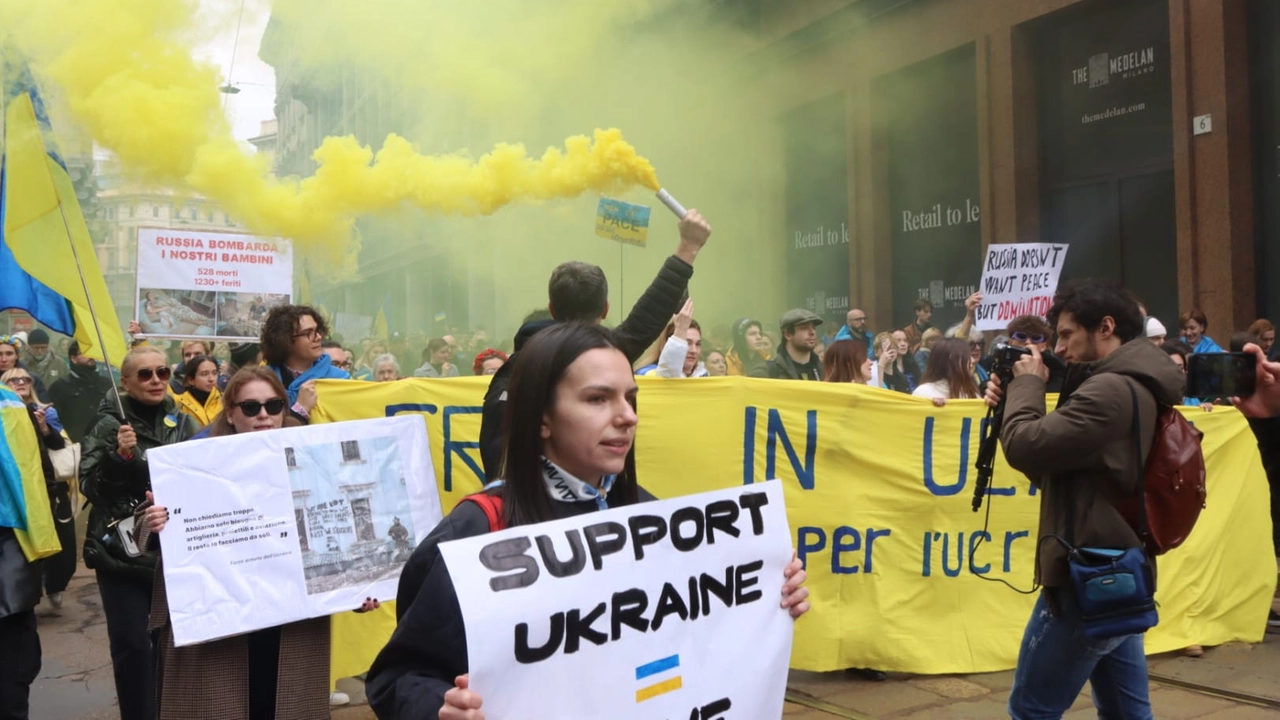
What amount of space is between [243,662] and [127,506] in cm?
94

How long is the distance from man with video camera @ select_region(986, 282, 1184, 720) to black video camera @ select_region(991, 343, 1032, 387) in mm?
28

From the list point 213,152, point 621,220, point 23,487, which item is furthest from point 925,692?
point 213,152

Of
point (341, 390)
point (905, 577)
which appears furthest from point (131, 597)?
point (905, 577)

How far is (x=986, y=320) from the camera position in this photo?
29.8 ft

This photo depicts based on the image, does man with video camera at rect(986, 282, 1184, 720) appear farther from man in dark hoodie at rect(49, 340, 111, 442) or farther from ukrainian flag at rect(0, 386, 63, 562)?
man in dark hoodie at rect(49, 340, 111, 442)

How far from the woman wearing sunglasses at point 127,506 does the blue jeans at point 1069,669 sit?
2.93 metres

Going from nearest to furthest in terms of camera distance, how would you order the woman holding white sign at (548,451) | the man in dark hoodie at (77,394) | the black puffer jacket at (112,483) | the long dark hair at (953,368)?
the woman holding white sign at (548,451) → the black puffer jacket at (112,483) → the long dark hair at (953,368) → the man in dark hoodie at (77,394)

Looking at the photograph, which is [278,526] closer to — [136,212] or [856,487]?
[856,487]

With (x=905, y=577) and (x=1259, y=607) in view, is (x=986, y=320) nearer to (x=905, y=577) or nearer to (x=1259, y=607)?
(x=1259, y=607)

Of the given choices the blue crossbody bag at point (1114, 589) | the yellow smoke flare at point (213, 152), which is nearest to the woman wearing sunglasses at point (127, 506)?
the yellow smoke flare at point (213, 152)

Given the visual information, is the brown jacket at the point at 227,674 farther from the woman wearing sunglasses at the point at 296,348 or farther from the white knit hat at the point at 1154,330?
the white knit hat at the point at 1154,330

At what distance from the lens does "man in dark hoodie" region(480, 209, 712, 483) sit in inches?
126

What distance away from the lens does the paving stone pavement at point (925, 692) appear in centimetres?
473

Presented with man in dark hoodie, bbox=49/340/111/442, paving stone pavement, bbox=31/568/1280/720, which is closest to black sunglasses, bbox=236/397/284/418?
paving stone pavement, bbox=31/568/1280/720
